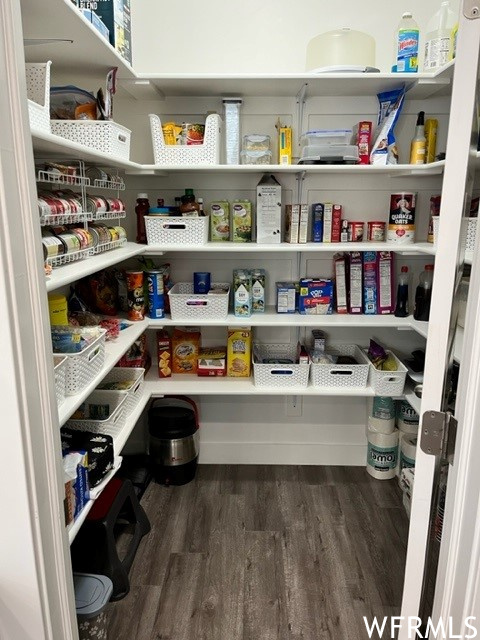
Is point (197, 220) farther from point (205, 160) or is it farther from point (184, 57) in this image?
point (184, 57)

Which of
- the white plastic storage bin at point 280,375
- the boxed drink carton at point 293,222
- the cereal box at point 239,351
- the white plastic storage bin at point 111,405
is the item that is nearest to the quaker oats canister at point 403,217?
the boxed drink carton at point 293,222

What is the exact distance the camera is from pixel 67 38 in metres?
1.55

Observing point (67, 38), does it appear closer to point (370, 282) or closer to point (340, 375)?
point (370, 282)

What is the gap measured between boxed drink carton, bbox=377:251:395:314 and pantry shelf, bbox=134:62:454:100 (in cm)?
78

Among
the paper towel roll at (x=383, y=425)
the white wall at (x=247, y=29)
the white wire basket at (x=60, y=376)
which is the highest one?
the white wall at (x=247, y=29)

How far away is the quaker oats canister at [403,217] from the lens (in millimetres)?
2332

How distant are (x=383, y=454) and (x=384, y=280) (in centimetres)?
98

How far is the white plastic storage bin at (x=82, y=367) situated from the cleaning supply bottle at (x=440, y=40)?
1.83 meters

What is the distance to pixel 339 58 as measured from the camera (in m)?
2.18

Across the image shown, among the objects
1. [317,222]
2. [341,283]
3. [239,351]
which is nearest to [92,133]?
[317,222]

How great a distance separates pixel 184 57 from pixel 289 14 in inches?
21.6

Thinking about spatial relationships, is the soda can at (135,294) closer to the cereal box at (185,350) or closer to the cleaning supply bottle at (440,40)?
the cereal box at (185,350)

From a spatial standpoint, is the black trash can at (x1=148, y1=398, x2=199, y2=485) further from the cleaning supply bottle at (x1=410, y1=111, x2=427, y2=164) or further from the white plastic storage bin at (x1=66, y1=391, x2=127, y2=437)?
the cleaning supply bottle at (x1=410, y1=111, x2=427, y2=164)

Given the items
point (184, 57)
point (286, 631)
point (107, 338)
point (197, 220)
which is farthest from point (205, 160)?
point (286, 631)
